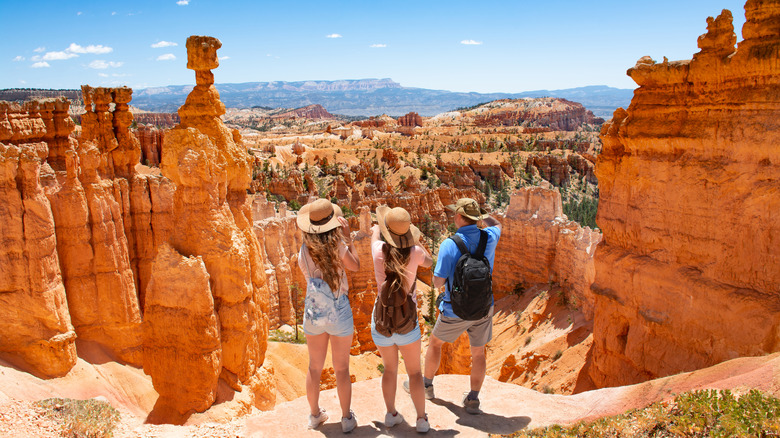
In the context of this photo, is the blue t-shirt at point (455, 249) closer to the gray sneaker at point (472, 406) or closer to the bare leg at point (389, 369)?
the bare leg at point (389, 369)

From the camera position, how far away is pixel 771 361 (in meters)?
4.70

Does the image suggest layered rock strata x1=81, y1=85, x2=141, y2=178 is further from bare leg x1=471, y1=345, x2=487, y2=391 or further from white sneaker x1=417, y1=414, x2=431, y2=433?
white sneaker x1=417, y1=414, x2=431, y2=433

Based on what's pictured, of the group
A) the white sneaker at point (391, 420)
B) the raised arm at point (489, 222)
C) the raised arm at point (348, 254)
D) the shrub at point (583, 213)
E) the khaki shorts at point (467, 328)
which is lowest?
the shrub at point (583, 213)

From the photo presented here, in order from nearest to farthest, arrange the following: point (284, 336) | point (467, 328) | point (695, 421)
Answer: point (695, 421) → point (467, 328) → point (284, 336)

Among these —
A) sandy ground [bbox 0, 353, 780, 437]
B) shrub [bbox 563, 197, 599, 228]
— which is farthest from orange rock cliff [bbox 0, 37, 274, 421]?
shrub [bbox 563, 197, 599, 228]

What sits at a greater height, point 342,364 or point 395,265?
point 395,265

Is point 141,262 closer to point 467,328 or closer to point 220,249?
point 220,249

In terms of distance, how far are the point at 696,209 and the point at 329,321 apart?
5448 mm

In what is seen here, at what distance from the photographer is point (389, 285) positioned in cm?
412

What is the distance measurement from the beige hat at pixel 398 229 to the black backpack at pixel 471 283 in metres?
0.55

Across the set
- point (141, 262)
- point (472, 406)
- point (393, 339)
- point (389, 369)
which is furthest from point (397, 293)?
point (141, 262)

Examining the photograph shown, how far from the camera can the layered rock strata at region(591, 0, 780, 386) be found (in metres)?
6.15

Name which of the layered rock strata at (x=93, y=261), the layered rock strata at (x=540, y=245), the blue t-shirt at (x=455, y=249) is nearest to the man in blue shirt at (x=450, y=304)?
the blue t-shirt at (x=455, y=249)

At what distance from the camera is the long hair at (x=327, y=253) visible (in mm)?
4203
